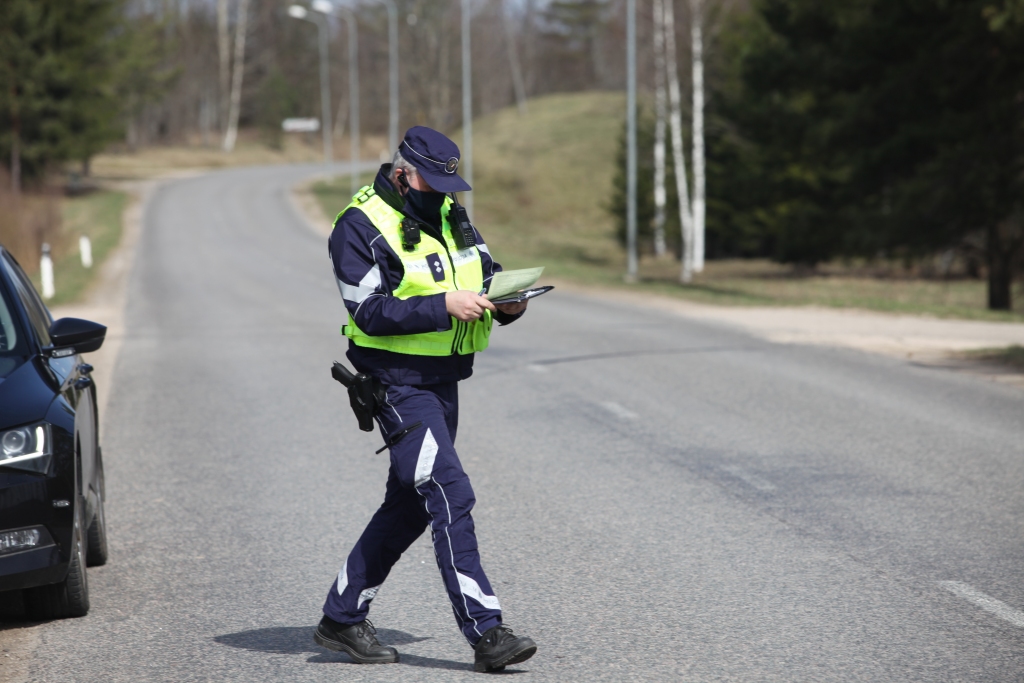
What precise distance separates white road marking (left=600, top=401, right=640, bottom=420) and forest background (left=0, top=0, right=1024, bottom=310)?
1334cm

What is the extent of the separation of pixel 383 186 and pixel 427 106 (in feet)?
182

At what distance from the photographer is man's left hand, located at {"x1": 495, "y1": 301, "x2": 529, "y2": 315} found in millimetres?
4125

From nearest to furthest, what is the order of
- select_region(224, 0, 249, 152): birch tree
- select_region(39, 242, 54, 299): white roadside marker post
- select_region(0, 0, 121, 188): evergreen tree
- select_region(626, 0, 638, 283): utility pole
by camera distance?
select_region(39, 242, 54, 299): white roadside marker post → select_region(626, 0, 638, 283): utility pole → select_region(0, 0, 121, 188): evergreen tree → select_region(224, 0, 249, 152): birch tree

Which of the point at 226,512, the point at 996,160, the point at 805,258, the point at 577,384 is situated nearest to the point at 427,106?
the point at 805,258

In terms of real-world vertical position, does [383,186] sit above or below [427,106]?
below

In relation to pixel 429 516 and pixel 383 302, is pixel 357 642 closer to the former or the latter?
pixel 429 516

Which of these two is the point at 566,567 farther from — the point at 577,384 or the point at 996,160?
the point at 996,160

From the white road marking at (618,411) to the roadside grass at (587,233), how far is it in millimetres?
11402

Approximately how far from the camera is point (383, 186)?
4.23m

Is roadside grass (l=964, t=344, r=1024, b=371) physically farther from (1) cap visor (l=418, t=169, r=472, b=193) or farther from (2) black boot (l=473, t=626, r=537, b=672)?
(1) cap visor (l=418, t=169, r=472, b=193)

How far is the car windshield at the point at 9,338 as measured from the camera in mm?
4941

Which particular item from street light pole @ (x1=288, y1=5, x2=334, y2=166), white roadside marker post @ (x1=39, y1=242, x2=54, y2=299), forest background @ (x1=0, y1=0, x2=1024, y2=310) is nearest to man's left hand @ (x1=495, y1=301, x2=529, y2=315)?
forest background @ (x1=0, y1=0, x2=1024, y2=310)

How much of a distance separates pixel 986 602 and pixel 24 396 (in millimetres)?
3973

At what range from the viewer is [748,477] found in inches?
297
